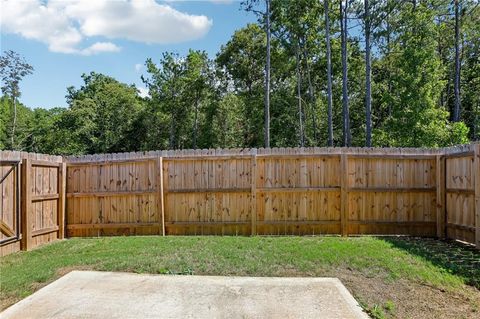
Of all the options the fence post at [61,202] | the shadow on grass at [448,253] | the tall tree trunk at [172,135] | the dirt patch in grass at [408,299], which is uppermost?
the tall tree trunk at [172,135]

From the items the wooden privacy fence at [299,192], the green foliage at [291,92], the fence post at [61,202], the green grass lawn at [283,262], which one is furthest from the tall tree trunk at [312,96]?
the fence post at [61,202]

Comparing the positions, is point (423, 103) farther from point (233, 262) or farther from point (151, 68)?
point (151, 68)

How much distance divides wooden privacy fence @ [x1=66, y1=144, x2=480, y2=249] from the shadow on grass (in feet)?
2.02

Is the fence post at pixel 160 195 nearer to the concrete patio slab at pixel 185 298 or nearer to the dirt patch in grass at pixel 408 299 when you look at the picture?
the concrete patio slab at pixel 185 298

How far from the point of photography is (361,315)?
391 centimetres

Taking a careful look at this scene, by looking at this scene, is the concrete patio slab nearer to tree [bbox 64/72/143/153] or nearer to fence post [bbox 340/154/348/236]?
fence post [bbox 340/154/348/236]

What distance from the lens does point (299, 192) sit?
25.7 ft

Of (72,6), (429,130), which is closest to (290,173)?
(72,6)

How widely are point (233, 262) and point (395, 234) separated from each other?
399 centimetres

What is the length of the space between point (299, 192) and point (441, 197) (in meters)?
2.88

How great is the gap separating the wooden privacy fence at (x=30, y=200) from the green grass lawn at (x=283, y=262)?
0.38 meters

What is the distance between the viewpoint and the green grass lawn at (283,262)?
4910 millimetres

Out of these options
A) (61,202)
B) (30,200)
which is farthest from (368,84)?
(30,200)

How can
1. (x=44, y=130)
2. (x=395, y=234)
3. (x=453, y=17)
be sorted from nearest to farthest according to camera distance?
(x=395, y=234)
(x=453, y=17)
(x=44, y=130)
